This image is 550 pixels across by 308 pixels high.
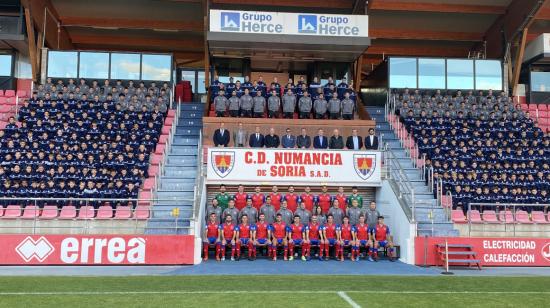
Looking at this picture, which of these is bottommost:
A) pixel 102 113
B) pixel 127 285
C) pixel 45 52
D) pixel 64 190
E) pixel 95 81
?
pixel 127 285

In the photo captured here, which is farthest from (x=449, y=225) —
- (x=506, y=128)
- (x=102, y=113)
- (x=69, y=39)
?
(x=69, y=39)

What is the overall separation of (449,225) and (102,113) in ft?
45.1

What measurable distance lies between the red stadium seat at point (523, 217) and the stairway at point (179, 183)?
1036cm

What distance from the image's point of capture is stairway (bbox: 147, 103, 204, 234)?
16.0 meters

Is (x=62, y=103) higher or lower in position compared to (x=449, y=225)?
higher

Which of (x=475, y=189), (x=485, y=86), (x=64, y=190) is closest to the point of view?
(x=64, y=190)

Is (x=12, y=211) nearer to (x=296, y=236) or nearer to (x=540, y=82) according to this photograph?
(x=296, y=236)

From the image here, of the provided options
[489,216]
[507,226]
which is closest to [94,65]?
A: [489,216]

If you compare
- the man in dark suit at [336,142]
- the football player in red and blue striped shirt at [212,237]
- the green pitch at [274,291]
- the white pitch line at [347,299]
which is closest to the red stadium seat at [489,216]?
the green pitch at [274,291]

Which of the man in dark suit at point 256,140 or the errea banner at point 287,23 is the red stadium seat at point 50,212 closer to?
the man in dark suit at point 256,140

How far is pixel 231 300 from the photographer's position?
30.8ft

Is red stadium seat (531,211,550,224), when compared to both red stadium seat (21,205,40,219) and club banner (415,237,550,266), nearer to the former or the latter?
club banner (415,237,550,266)

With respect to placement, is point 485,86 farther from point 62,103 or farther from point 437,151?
point 62,103

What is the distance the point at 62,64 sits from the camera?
1026 inches
